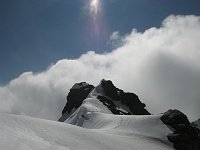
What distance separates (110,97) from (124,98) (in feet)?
28.2

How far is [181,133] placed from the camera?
63094 millimetres

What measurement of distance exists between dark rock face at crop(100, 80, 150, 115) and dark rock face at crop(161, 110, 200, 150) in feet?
264

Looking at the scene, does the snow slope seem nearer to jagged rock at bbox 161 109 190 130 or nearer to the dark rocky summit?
jagged rock at bbox 161 109 190 130

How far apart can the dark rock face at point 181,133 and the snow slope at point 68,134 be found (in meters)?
2.12

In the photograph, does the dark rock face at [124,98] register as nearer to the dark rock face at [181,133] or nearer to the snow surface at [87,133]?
the snow surface at [87,133]

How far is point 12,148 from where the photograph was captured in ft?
59.9

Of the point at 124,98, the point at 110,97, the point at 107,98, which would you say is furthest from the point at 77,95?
the point at 124,98

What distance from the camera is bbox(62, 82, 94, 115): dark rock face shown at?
169375mm

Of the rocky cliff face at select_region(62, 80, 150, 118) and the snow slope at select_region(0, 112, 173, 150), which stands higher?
the rocky cliff face at select_region(62, 80, 150, 118)

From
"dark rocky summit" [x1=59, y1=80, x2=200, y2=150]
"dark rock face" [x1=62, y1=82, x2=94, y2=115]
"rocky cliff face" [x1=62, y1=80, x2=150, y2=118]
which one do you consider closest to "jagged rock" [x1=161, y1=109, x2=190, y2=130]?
"dark rocky summit" [x1=59, y1=80, x2=200, y2=150]

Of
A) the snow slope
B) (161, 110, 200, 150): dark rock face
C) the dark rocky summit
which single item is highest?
the dark rocky summit

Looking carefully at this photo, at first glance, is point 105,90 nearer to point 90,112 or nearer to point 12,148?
point 90,112

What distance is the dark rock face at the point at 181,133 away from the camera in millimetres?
59500

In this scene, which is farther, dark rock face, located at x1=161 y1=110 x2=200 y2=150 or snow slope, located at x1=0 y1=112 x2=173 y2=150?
dark rock face, located at x1=161 y1=110 x2=200 y2=150
